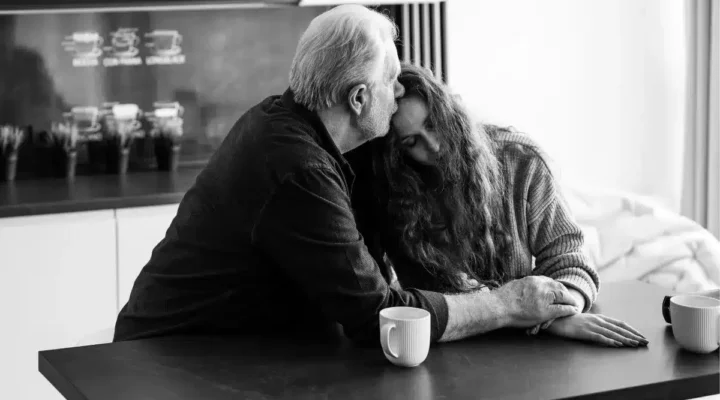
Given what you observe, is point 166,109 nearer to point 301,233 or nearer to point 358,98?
point 358,98

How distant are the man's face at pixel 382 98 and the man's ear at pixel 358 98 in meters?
0.01

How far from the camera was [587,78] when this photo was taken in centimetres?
475

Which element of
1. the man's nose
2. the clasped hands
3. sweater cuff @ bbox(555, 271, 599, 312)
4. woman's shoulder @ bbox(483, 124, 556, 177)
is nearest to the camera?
the clasped hands

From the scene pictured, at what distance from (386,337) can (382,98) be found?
0.59 meters

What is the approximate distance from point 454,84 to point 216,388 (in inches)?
110

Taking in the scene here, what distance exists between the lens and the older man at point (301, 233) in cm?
197

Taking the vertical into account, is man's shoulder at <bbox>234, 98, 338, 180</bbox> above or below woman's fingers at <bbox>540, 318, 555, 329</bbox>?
above

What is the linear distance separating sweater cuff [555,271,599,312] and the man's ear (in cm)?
59

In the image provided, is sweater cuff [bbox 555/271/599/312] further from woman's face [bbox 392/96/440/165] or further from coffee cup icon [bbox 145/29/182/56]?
coffee cup icon [bbox 145/29/182/56]

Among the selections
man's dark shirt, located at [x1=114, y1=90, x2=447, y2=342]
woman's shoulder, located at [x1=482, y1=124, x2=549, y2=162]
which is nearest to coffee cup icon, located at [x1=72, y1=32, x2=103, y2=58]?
man's dark shirt, located at [x1=114, y1=90, x2=447, y2=342]

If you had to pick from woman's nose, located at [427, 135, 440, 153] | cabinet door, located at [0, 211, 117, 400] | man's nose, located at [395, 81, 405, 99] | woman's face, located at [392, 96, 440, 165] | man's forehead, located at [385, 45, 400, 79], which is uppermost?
man's forehead, located at [385, 45, 400, 79]

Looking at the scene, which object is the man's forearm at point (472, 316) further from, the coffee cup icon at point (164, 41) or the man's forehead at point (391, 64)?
the coffee cup icon at point (164, 41)

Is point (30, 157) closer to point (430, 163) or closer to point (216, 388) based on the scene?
point (430, 163)

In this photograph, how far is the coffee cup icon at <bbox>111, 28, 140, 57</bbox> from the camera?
4066 millimetres
